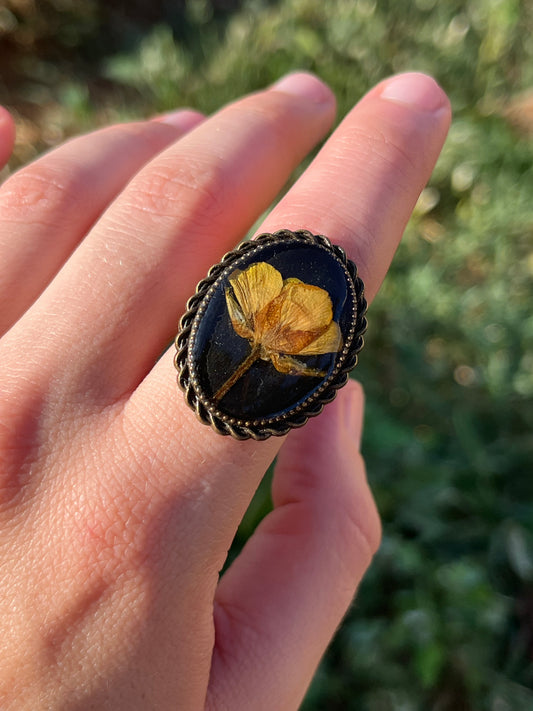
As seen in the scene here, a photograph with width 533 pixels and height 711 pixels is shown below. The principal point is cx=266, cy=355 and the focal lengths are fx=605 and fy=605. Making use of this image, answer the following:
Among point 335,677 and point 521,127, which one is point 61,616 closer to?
point 335,677

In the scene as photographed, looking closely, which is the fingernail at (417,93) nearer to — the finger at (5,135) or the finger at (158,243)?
the finger at (158,243)

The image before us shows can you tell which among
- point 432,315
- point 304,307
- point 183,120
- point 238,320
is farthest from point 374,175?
point 432,315

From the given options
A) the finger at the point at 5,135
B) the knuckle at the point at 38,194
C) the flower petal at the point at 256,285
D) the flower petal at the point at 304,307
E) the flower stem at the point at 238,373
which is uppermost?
the finger at the point at 5,135

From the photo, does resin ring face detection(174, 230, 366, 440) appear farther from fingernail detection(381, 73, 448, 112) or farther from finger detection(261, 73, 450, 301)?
fingernail detection(381, 73, 448, 112)

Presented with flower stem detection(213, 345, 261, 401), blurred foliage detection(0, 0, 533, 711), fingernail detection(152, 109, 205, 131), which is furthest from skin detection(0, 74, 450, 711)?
blurred foliage detection(0, 0, 533, 711)

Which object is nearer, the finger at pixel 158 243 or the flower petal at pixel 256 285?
the flower petal at pixel 256 285

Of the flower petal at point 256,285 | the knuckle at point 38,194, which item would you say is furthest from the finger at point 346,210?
the knuckle at point 38,194

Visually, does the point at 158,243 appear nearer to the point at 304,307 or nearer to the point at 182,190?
the point at 182,190

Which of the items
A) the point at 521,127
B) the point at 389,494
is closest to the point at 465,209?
the point at 521,127

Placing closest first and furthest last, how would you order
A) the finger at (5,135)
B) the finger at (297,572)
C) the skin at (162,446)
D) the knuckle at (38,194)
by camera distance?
1. the skin at (162,446)
2. the finger at (297,572)
3. the knuckle at (38,194)
4. the finger at (5,135)
